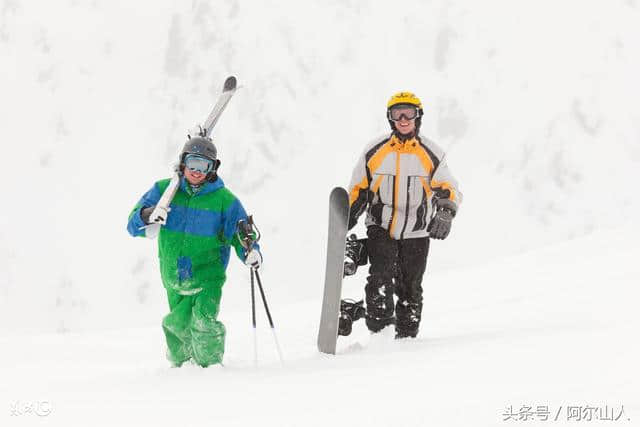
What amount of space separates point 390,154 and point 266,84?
110ft

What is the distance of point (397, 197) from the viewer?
19.0 feet

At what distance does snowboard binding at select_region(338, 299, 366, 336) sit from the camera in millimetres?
5648

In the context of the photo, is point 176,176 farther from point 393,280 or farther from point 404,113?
point 393,280

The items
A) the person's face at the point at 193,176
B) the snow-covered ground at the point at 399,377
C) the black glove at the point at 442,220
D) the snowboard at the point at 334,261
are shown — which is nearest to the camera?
the snow-covered ground at the point at 399,377

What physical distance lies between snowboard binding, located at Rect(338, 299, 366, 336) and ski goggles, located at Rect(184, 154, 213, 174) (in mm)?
1540

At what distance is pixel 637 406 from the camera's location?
9.09ft

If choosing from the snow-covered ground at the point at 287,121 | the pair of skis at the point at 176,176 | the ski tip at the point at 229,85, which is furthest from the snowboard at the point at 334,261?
the snow-covered ground at the point at 287,121

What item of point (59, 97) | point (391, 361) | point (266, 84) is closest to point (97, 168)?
point (59, 97)
